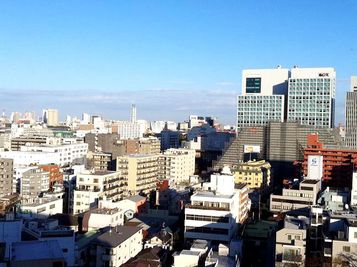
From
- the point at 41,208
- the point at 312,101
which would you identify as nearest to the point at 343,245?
the point at 41,208

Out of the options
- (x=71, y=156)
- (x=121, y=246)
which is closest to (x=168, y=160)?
(x=71, y=156)

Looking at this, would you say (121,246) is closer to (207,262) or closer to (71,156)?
(207,262)

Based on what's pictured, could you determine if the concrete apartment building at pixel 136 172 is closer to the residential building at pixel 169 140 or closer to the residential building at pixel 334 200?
the residential building at pixel 334 200

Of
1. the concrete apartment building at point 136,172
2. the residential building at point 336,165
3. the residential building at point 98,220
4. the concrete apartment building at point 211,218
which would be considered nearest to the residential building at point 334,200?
Result: the concrete apartment building at point 211,218

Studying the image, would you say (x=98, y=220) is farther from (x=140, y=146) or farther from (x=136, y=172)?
(x=140, y=146)

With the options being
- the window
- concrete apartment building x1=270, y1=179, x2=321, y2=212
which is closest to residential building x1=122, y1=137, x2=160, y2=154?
concrete apartment building x1=270, y1=179, x2=321, y2=212
